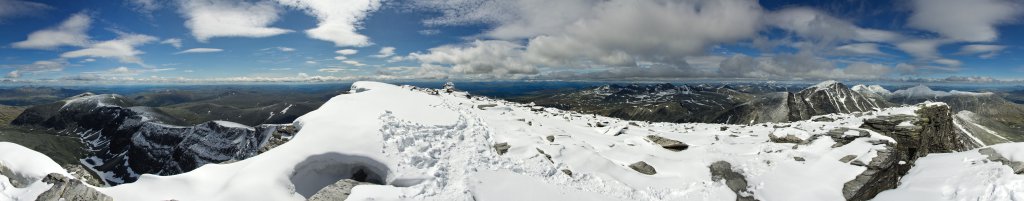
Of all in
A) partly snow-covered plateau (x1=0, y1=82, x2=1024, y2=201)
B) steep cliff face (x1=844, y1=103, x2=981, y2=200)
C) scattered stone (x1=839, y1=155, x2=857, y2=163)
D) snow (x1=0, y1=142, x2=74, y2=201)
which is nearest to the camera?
snow (x1=0, y1=142, x2=74, y2=201)

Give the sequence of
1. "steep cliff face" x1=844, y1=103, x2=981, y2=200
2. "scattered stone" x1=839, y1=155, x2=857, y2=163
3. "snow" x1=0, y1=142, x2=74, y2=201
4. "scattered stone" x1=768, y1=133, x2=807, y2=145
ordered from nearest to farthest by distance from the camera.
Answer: "snow" x1=0, y1=142, x2=74, y2=201 < "steep cliff face" x1=844, y1=103, x2=981, y2=200 < "scattered stone" x1=839, y1=155, x2=857, y2=163 < "scattered stone" x1=768, y1=133, x2=807, y2=145

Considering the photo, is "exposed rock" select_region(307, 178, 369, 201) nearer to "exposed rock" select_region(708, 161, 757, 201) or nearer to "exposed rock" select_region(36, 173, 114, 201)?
"exposed rock" select_region(36, 173, 114, 201)

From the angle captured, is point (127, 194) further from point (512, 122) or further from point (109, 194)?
point (512, 122)

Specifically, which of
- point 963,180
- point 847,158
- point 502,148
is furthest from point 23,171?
point 963,180

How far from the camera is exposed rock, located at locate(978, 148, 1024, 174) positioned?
1960cm

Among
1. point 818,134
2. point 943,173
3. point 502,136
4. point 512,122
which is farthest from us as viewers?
point 512,122

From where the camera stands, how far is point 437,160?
66.3 feet

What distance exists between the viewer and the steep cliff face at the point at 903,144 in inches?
883

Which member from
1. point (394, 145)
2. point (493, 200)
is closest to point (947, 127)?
point (493, 200)

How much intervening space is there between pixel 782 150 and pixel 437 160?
24.2 m

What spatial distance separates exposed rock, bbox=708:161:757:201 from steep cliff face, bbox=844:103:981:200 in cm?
506

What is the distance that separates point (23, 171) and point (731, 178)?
98.7 feet

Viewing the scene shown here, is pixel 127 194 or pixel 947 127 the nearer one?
pixel 127 194

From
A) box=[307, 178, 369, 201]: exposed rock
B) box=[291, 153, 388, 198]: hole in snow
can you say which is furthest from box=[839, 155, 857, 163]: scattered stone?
box=[307, 178, 369, 201]: exposed rock
